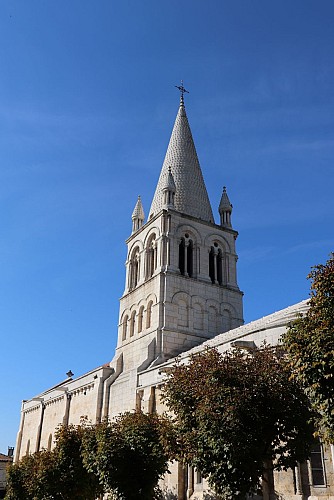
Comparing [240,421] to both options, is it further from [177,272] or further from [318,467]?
[177,272]

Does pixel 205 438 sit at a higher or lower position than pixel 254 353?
lower

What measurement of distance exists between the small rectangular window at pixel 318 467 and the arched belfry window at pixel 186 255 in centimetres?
2175

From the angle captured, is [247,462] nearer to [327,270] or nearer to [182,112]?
[327,270]

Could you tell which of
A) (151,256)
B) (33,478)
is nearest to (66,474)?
(33,478)

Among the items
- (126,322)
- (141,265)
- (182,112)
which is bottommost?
(126,322)

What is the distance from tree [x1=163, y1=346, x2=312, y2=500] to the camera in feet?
52.0

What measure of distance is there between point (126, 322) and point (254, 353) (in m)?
24.0

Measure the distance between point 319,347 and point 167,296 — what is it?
26.6 m

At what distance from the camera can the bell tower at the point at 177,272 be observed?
38062 millimetres

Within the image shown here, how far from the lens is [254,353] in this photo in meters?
19.5

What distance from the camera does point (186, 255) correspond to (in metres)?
41.2

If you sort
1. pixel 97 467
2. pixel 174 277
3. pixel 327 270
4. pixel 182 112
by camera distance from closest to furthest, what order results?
1. pixel 327 270
2. pixel 97 467
3. pixel 174 277
4. pixel 182 112

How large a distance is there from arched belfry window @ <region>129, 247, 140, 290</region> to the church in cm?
9

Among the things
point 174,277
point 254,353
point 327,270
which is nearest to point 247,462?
point 254,353
